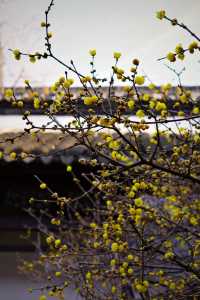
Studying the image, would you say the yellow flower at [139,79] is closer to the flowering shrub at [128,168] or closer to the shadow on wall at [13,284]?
the flowering shrub at [128,168]

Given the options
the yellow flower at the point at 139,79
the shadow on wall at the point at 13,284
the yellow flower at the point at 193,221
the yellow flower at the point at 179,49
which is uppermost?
the yellow flower at the point at 179,49

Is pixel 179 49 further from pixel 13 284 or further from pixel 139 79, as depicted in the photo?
pixel 13 284

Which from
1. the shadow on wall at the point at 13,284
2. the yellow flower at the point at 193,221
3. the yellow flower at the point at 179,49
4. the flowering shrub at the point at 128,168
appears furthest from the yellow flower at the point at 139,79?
the shadow on wall at the point at 13,284

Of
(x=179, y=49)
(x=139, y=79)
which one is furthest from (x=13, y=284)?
(x=179, y=49)

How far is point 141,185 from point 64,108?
49cm

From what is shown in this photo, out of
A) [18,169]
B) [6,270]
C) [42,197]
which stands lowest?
[6,270]

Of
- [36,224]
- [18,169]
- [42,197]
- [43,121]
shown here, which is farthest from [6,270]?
[43,121]

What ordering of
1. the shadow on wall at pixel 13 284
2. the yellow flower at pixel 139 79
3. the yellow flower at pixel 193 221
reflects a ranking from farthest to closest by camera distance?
the shadow on wall at pixel 13 284, the yellow flower at pixel 193 221, the yellow flower at pixel 139 79

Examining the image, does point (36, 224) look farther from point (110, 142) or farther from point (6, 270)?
point (110, 142)

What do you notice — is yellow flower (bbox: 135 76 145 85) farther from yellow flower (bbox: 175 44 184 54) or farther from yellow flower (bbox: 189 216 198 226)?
yellow flower (bbox: 189 216 198 226)

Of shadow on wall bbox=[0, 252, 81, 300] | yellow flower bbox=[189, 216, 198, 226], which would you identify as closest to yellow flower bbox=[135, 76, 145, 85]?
yellow flower bbox=[189, 216, 198, 226]

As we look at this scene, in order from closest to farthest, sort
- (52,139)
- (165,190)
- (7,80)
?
(165,190) < (52,139) < (7,80)

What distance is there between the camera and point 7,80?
15.7ft

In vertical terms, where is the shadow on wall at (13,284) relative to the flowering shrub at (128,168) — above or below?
below
